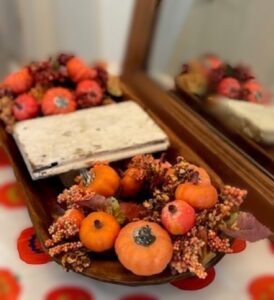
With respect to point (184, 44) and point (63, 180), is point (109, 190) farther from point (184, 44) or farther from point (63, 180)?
point (184, 44)

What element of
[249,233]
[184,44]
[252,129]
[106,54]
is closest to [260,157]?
[252,129]

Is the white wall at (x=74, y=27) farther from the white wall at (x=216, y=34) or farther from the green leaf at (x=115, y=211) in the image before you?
the green leaf at (x=115, y=211)

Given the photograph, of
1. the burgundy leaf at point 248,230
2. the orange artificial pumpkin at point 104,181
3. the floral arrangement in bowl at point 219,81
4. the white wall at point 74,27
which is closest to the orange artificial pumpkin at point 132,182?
the orange artificial pumpkin at point 104,181

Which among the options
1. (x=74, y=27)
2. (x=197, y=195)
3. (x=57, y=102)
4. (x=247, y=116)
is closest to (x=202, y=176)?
(x=197, y=195)

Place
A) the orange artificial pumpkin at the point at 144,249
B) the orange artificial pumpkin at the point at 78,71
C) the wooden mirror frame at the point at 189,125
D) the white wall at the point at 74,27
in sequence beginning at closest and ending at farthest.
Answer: the orange artificial pumpkin at the point at 144,249, the wooden mirror frame at the point at 189,125, the orange artificial pumpkin at the point at 78,71, the white wall at the point at 74,27

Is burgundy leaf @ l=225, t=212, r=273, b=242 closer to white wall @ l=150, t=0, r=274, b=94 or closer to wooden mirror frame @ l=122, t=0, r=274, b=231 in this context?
wooden mirror frame @ l=122, t=0, r=274, b=231

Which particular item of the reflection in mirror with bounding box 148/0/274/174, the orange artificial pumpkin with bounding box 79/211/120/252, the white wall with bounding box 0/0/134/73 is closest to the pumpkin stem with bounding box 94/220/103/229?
the orange artificial pumpkin with bounding box 79/211/120/252

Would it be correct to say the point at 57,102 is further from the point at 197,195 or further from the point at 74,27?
the point at 74,27
